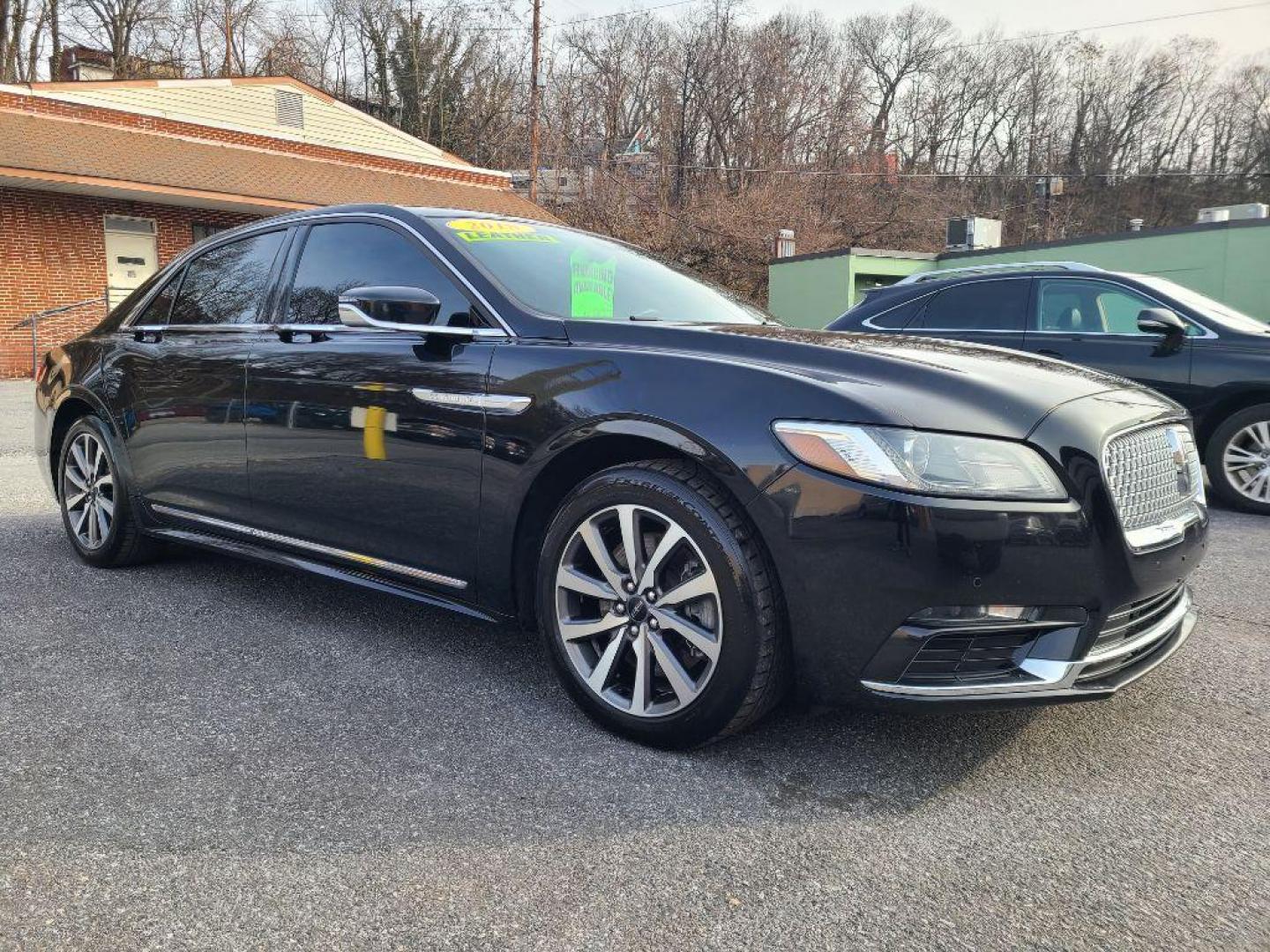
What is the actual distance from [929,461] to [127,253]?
2070cm

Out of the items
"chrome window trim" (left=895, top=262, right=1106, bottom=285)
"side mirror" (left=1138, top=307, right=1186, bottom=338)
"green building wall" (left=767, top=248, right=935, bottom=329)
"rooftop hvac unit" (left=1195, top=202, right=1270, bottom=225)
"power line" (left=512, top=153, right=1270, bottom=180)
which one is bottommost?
"side mirror" (left=1138, top=307, right=1186, bottom=338)

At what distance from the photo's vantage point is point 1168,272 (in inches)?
622

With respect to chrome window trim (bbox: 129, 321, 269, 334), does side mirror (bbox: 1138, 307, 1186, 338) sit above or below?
above

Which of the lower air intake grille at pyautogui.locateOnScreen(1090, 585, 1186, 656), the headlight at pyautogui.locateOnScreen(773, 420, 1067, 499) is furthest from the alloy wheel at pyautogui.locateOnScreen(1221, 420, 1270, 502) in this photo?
the headlight at pyautogui.locateOnScreen(773, 420, 1067, 499)

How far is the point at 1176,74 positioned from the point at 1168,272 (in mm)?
34510

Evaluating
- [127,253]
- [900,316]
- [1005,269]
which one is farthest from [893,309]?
[127,253]

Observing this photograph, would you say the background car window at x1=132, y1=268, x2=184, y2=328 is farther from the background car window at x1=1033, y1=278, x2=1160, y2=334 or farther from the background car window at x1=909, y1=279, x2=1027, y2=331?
the background car window at x1=1033, y1=278, x2=1160, y2=334

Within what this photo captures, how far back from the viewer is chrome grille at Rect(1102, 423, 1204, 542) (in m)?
2.48

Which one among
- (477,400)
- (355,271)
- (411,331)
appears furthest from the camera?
(355,271)

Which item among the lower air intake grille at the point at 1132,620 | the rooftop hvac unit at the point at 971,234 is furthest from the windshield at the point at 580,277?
the rooftop hvac unit at the point at 971,234

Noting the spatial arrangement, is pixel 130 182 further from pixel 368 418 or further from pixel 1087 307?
pixel 368 418

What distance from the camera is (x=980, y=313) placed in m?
7.35

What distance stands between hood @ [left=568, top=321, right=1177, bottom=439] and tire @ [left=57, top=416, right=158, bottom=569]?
2646 mm

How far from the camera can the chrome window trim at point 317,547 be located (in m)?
3.16
